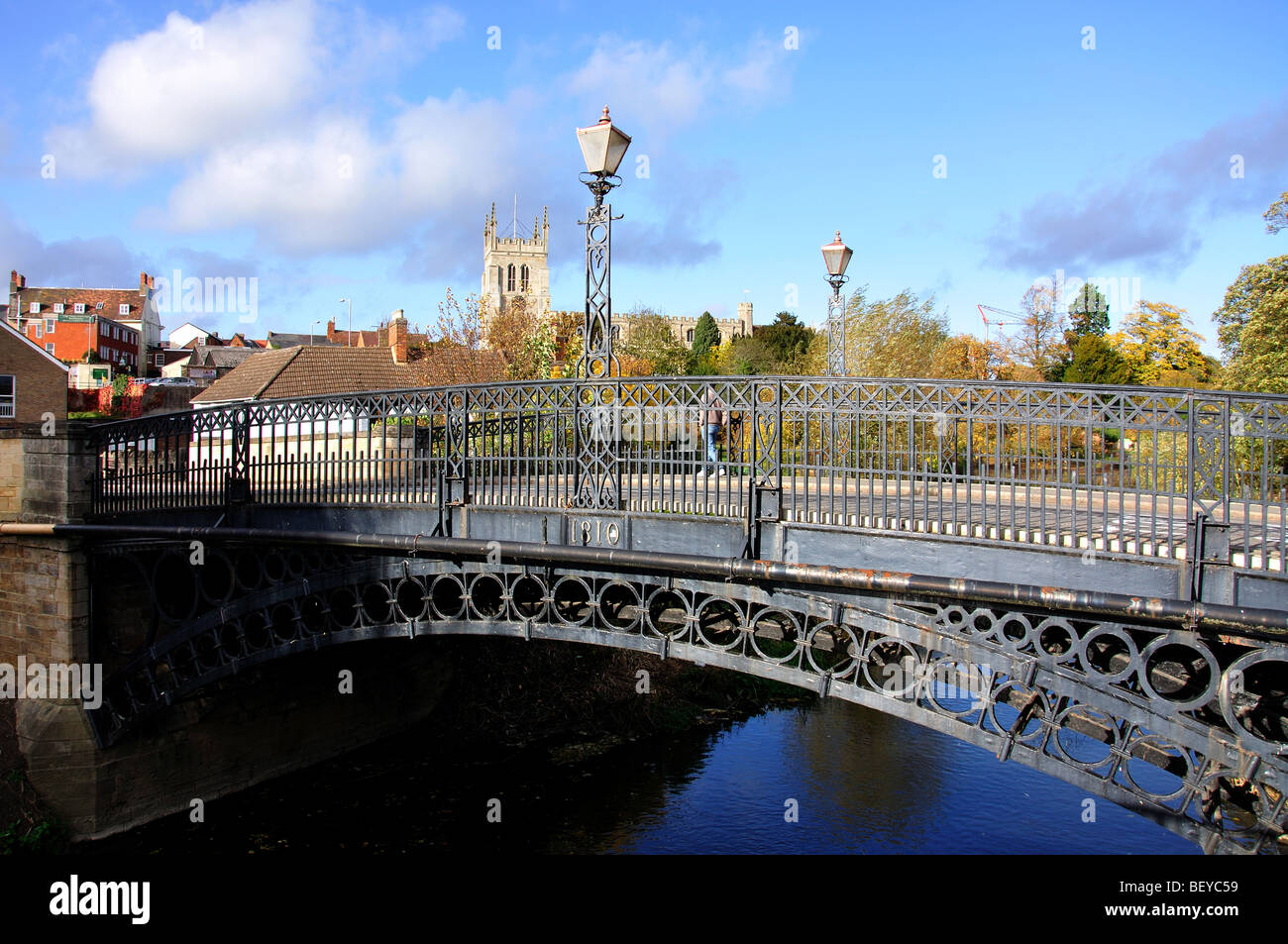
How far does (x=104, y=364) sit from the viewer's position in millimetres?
63656

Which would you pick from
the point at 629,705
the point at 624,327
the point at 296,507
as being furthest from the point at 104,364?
the point at 296,507

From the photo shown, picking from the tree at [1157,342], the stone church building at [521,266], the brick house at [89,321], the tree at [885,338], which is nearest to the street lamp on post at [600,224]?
the tree at [885,338]

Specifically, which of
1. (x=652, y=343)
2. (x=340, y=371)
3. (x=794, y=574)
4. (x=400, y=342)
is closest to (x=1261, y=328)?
(x=794, y=574)

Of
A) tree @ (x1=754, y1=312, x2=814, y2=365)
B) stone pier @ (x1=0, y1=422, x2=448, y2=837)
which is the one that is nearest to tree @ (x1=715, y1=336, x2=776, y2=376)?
tree @ (x1=754, y1=312, x2=814, y2=365)

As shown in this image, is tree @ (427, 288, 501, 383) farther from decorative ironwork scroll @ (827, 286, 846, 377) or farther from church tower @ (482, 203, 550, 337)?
church tower @ (482, 203, 550, 337)

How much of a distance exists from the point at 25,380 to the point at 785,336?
4509 centimetres

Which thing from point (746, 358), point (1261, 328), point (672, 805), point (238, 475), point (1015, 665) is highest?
point (746, 358)

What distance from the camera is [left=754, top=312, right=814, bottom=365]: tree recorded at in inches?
2438

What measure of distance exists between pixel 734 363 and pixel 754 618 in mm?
51034

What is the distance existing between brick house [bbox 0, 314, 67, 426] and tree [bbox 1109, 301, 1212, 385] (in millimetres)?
43801

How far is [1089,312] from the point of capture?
53.7 meters

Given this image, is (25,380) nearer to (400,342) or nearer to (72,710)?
(400,342)

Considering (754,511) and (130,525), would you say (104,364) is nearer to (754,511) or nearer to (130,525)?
(130,525)

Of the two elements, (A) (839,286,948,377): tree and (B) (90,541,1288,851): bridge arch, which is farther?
(A) (839,286,948,377): tree
